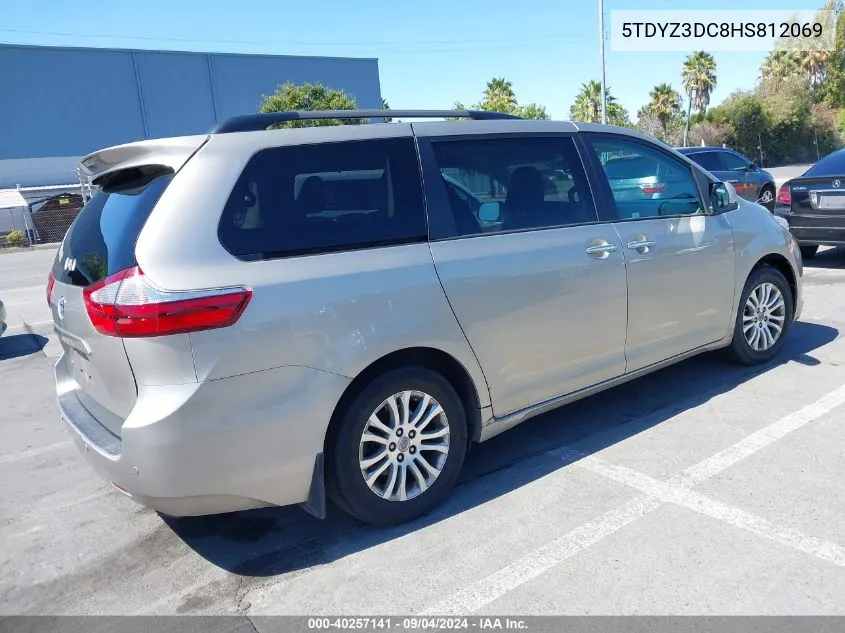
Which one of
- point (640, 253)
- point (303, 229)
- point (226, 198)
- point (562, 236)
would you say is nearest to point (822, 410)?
point (640, 253)

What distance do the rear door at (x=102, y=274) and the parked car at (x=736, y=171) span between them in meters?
12.9

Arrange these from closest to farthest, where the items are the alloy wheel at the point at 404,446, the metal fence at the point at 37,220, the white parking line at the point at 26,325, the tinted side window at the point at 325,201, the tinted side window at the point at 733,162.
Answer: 1. the tinted side window at the point at 325,201
2. the alloy wheel at the point at 404,446
3. the white parking line at the point at 26,325
4. the tinted side window at the point at 733,162
5. the metal fence at the point at 37,220

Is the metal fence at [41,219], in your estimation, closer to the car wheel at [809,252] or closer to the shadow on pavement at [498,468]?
the car wheel at [809,252]

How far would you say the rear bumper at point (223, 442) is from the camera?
2633 mm

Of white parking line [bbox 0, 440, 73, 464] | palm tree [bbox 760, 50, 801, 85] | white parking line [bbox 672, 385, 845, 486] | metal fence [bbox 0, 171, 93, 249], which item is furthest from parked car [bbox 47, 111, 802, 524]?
palm tree [bbox 760, 50, 801, 85]

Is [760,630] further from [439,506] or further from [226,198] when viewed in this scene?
[226,198]

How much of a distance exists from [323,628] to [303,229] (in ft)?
5.25

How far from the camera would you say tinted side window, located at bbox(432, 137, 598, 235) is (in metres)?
3.46

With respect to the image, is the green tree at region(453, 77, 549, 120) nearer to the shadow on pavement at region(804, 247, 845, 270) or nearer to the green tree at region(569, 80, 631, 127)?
the green tree at region(569, 80, 631, 127)

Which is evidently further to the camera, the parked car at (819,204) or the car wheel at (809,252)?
the car wheel at (809,252)

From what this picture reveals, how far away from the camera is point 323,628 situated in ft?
8.46

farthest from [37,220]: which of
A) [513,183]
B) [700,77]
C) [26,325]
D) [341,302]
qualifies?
[700,77]

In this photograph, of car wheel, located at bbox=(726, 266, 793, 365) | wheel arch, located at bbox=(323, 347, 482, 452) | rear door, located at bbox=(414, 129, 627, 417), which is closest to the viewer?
wheel arch, located at bbox=(323, 347, 482, 452)

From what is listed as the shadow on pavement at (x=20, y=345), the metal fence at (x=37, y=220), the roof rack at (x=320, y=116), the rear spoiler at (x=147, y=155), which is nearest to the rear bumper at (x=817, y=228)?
the roof rack at (x=320, y=116)
